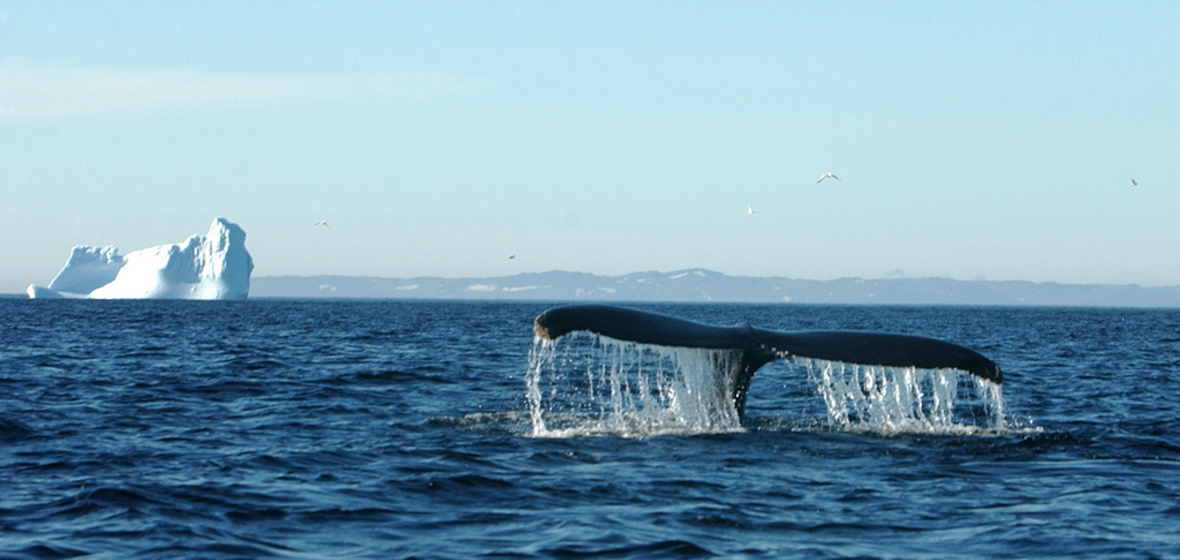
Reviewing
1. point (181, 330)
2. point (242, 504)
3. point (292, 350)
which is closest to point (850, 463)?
point (242, 504)

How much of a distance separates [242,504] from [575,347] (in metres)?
23.4

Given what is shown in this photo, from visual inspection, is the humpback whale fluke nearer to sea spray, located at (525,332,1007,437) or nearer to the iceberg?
sea spray, located at (525,332,1007,437)

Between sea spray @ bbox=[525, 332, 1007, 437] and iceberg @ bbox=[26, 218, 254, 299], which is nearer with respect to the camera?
sea spray @ bbox=[525, 332, 1007, 437]

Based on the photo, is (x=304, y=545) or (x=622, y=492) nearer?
(x=304, y=545)

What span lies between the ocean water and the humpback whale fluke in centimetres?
25

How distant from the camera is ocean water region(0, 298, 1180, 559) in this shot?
7523 mm

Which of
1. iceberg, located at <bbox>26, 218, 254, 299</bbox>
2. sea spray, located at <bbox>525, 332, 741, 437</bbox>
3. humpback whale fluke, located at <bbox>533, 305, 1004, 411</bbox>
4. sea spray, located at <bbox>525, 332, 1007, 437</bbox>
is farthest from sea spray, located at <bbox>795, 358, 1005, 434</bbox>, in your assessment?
iceberg, located at <bbox>26, 218, 254, 299</bbox>

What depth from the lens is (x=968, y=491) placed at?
900 cm

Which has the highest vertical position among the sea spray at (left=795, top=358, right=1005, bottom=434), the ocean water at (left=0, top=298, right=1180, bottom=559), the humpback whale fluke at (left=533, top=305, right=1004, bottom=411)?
the humpback whale fluke at (left=533, top=305, right=1004, bottom=411)

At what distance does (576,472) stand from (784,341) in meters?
1.82

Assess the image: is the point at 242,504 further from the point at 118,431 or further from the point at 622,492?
the point at 118,431

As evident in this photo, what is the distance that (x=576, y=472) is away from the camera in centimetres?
968

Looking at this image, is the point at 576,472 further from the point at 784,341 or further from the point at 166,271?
the point at 166,271

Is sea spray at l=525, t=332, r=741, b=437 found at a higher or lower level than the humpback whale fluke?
lower
